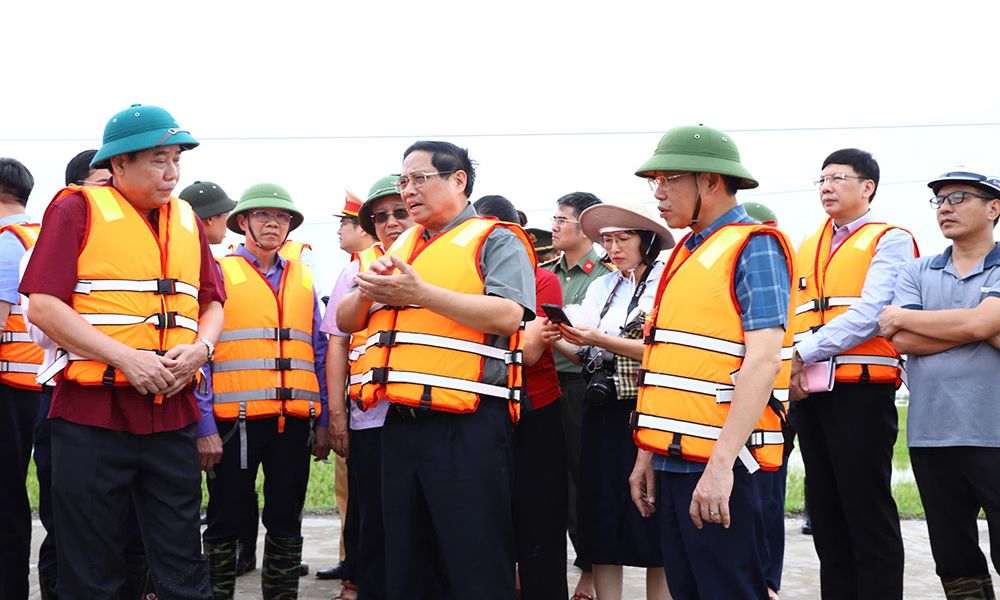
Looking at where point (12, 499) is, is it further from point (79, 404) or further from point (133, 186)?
A: point (133, 186)

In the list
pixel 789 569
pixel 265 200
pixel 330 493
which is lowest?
pixel 330 493

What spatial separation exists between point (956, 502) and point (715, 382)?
1872 millimetres

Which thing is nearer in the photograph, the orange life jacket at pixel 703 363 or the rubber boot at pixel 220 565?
the orange life jacket at pixel 703 363

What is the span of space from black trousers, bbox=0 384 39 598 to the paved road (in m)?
0.87

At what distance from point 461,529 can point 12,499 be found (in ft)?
8.44

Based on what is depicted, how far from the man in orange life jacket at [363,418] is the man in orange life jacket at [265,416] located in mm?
155

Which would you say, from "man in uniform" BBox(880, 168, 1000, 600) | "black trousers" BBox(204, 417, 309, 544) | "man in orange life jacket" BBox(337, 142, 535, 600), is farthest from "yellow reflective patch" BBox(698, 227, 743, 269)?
"black trousers" BBox(204, 417, 309, 544)

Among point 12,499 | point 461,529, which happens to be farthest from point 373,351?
point 12,499

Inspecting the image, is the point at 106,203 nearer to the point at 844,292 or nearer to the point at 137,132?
the point at 137,132

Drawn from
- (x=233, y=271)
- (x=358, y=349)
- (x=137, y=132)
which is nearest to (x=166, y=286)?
(x=137, y=132)

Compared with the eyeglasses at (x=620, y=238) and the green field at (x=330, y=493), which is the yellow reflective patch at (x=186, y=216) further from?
the green field at (x=330, y=493)

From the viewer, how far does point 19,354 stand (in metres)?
5.23

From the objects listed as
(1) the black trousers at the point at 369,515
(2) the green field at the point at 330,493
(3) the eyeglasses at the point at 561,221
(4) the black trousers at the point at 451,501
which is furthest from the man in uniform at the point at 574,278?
(2) the green field at the point at 330,493

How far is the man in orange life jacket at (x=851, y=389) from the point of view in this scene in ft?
16.4
